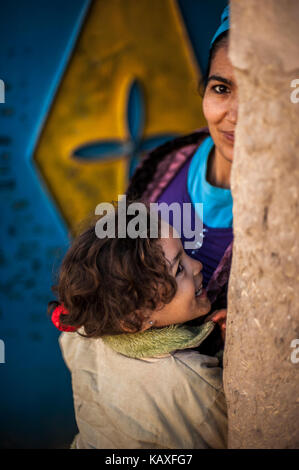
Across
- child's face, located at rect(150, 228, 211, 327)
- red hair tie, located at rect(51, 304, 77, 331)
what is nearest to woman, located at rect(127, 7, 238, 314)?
child's face, located at rect(150, 228, 211, 327)

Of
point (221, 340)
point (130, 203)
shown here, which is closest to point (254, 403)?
point (221, 340)

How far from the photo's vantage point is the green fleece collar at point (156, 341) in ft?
3.66

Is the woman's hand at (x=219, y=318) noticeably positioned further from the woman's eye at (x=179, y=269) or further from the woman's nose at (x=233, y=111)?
the woman's nose at (x=233, y=111)

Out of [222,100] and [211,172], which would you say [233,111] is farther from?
[211,172]

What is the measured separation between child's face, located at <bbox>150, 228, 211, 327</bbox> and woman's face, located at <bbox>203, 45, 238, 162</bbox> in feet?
1.31

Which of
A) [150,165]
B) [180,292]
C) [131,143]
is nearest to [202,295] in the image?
[180,292]

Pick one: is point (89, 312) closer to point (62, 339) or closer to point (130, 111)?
point (62, 339)

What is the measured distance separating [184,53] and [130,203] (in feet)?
3.84

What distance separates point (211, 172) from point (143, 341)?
68 centimetres

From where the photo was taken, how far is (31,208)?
7.23ft

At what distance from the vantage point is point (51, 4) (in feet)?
6.64

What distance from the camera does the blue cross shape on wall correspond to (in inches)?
82.0

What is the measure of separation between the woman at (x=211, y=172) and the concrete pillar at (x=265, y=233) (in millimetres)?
416

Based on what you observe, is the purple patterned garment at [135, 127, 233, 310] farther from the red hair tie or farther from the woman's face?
the red hair tie
